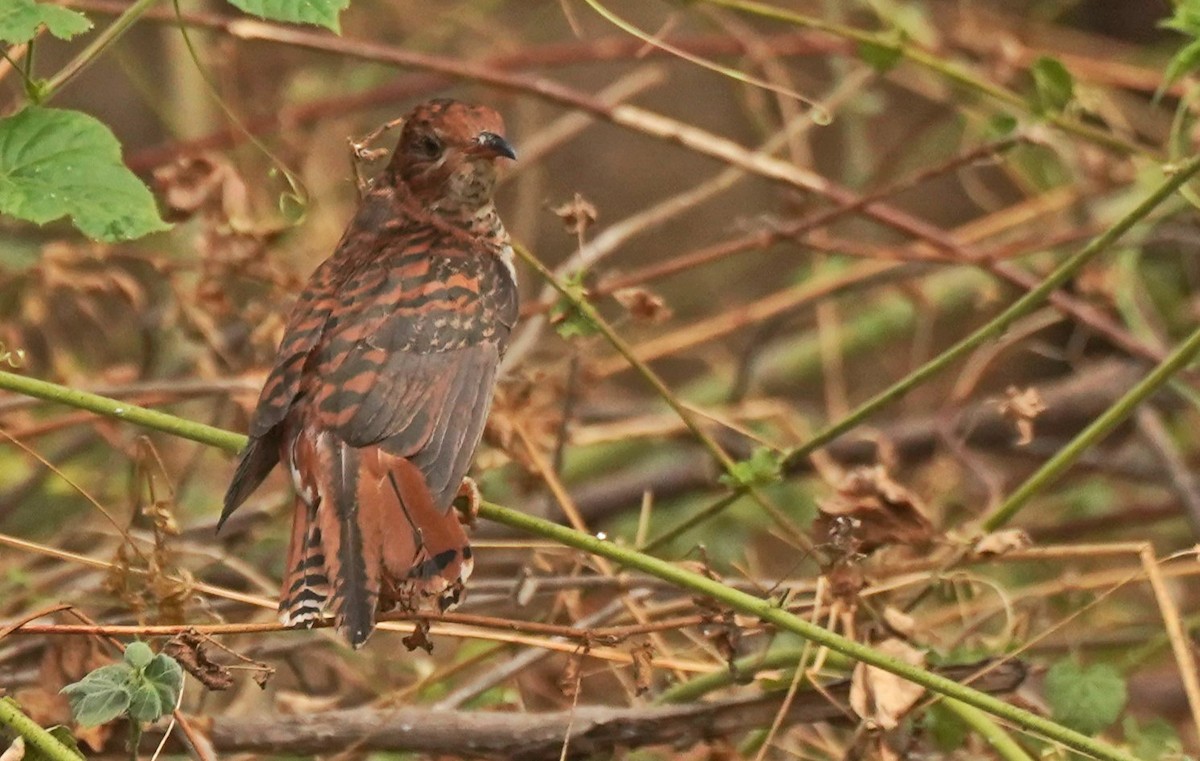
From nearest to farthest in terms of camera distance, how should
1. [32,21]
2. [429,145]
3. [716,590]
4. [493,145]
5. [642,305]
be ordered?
1. [32,21]
2. [716,590]
3. [642,305]
4. [493,145]
5. [429,145]

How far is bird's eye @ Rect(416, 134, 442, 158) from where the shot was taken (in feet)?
11.4

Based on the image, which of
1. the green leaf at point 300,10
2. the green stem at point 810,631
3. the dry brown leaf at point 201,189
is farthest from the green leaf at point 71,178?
the dry brown leaf at point 201,189

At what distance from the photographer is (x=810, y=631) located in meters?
2.48

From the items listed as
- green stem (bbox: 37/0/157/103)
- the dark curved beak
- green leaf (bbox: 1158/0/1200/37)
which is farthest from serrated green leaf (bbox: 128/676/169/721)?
green leaf (bbox: 1158/0/1200/37)

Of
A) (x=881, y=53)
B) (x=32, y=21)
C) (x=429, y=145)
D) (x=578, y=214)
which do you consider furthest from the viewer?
(x=881, y=53)

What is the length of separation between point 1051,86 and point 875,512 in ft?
3.57

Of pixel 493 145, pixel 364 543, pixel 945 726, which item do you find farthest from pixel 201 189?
pixel 945 726

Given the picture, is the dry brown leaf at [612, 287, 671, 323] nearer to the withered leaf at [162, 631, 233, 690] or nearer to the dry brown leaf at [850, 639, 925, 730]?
the dry brown leaf at [850, 639, 925, 730]

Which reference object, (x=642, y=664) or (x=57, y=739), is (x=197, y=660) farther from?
(x=642, y=664)

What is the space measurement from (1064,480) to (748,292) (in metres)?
2.20

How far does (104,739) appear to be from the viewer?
2.76 metres

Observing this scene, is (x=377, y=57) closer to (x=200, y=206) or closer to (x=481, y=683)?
(x=200, y=206)

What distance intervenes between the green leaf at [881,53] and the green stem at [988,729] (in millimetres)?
1502

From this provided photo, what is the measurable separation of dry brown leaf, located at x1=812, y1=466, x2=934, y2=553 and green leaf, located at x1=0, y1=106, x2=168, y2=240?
1168mm
